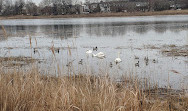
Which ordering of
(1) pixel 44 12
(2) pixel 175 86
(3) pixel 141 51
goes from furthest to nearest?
(1) pixel 44 12
(3) pixel 141 51
(2) pixel 175 86

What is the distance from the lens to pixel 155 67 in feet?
31.4

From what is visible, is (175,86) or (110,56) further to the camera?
(110,56)

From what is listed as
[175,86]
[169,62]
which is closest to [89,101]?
[175,86]

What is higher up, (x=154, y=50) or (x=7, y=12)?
(x=7, y=12)

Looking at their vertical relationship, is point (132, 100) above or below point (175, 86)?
above

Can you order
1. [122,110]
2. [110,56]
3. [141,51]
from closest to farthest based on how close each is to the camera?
1. [122,110]
2. [110,56]
3. [141,51]

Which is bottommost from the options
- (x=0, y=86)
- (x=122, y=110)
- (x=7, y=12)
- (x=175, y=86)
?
(x=175, y=86)

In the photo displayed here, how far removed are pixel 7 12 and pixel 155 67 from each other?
100 meters

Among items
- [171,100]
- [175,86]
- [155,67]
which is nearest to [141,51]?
[155,67]

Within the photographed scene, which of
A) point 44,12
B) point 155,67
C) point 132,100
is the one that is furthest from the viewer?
point 44,12

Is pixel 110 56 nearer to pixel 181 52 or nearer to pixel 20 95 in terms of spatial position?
pixel 181 52

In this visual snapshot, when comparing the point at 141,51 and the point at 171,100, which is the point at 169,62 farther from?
the point at 171,100

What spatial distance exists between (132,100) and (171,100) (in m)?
1.86

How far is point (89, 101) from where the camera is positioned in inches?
147
